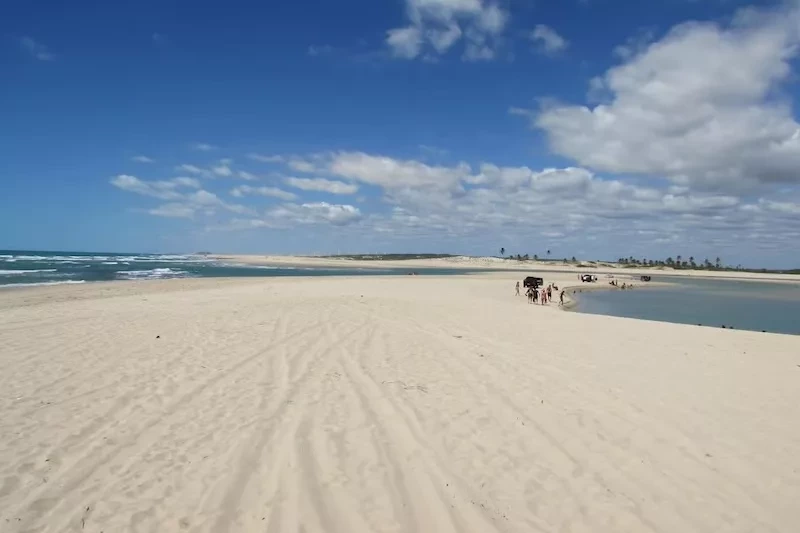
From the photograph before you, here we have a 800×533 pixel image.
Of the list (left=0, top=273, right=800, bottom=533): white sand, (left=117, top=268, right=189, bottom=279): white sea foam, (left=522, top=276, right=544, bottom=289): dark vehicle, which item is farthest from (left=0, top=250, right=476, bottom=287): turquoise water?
(left=522, top=276, right=544, bottom=289): dark vehicle

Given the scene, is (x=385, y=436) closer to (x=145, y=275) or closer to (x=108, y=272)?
(x=145, y=275)

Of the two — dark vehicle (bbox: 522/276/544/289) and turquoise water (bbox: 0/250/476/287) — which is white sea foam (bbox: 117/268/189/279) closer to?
turquoise water (bbox: 0/250/476/287)

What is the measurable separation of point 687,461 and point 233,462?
17.7ft

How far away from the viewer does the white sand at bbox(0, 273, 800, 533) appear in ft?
14.5

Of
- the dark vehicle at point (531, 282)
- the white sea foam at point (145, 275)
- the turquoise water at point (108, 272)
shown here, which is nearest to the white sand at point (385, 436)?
the dark vehicle at point (531, 282)

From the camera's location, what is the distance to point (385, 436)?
6.17m

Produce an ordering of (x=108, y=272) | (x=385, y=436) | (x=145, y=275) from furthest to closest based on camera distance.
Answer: (x=108, y=272), (x=145, y=275), (x=385, y=436)

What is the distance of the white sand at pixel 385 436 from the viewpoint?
4.43 meters

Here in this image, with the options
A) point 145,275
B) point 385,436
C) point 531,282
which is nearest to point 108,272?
point 145,275

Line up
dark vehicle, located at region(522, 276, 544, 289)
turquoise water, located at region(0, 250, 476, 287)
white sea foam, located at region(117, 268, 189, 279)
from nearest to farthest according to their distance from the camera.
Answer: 1. dark vehicle, located at region(522, 276, 544, 289)
2. turquoise water, located at region(0, 250, 476, 287)
3. white sea foam, located at region(117, 268, 189, 279)

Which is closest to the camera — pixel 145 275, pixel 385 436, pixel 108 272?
pixel 385 436

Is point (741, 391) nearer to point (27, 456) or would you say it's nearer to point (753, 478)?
point (753, 478)

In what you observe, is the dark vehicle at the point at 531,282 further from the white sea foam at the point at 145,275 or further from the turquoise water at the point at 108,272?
the white sea foam at the point at 145,275

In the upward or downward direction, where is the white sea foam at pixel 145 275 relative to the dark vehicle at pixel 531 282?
upward
